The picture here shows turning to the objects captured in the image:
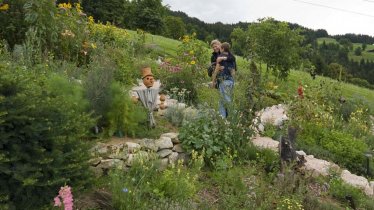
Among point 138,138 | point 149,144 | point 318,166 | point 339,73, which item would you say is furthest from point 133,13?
point 149,144

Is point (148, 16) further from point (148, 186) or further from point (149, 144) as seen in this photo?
point (148, 186)

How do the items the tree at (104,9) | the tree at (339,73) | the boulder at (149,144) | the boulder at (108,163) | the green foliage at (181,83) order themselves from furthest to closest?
the tree at (104,9) < the tree at (339,73) < the green foliage at (181,83) < the boulder at (149,144) < the boulder at (108,163)

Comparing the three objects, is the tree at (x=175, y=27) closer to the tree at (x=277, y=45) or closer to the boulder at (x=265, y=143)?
the tree at (x=277, y=45)

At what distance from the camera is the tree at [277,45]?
15.2 metres

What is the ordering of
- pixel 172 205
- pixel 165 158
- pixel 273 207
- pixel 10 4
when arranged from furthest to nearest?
pixel 10 4, pixel 165 158, pixel 273 207, pixel 172 205

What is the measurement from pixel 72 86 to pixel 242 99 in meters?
2.63

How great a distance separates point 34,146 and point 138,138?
2.46 meters

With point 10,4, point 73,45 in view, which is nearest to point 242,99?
point 73,45

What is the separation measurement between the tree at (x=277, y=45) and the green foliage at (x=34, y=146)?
11944mm

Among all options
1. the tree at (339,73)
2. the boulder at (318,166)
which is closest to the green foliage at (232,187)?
the boulder at (318,166)

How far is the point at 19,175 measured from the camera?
136 inches

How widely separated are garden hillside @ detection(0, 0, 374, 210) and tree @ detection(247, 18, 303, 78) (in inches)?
187

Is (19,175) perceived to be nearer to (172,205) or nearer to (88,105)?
(172,205)

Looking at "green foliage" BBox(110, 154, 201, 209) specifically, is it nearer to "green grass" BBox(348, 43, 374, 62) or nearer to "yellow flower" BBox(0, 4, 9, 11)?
"yellow flower" BBox(0, 4, 9, 11)
